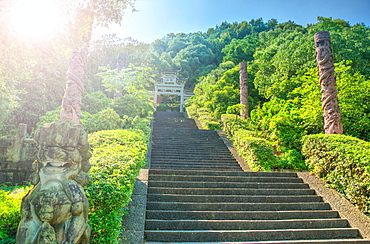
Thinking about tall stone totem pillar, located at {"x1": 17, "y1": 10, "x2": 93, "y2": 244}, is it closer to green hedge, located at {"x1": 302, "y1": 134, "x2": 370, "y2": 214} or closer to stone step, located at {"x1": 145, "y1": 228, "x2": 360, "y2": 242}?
stone step, located at {"x1": 145, "y1": 228, "x2": 360, "y2": 242}

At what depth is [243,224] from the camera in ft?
14.4

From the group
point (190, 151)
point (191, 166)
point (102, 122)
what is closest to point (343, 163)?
point (191, 166)

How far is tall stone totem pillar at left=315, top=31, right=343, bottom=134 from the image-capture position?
754 centimetres

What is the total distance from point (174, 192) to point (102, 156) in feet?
6.36

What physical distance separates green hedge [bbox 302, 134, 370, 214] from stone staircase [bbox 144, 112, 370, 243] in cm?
57

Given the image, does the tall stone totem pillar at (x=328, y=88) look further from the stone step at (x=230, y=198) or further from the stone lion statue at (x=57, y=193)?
the stone lion statue at (x=57, y=193)

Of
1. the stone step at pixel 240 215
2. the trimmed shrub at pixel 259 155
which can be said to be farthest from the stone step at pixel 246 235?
the trimmed shrub at pixel 259 155

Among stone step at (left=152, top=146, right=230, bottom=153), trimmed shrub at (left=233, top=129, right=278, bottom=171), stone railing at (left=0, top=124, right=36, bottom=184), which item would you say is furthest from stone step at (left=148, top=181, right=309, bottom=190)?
stone railing at (left=0, top=124, right=36, bottom=184)

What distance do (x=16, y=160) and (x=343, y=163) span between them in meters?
8.53

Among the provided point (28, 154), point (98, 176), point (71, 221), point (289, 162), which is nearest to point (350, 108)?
point (289, 162)

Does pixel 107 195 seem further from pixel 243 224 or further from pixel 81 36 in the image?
pixel 81 36

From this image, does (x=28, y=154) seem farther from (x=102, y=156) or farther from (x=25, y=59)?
(x=102, y=156)

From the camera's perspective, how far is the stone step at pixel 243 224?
4242 millimetres

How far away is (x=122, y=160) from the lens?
424cm
